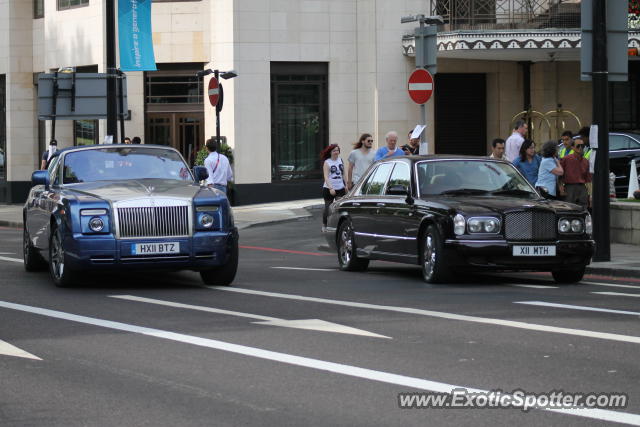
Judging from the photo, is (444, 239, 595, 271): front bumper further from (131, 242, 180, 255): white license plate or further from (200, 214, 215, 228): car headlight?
(131, 242, 180, 255): white license plate

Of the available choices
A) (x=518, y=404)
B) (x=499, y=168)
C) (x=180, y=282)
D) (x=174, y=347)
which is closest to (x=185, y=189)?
(x=180, y=282)

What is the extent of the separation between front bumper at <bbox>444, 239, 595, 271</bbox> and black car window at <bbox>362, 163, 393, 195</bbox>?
244cm

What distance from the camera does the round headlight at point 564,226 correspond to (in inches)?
577

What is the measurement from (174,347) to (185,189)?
5311 mm

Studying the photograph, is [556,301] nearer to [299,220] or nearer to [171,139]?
[299,220]

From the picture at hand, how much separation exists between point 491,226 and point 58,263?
15.5 ft

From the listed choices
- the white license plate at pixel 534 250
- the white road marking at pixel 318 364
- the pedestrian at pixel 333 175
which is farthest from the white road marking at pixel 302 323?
the pedestrian at pixel 333 175

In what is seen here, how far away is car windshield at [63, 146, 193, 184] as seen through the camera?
50.2 ft

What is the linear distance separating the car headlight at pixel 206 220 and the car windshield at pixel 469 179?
283cm

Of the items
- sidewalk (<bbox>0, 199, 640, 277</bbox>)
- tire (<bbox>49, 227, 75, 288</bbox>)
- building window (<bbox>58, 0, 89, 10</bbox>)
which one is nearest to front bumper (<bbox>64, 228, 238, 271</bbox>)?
tire (<bbox>49, 227, 75, 288</bbox>)

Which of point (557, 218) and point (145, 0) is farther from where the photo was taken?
point (145, 0)

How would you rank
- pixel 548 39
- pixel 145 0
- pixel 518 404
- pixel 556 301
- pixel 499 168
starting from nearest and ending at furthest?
pixel 518 404, pixel 556 301, pixel 499 168, pixel 145 0, pixel 548 39

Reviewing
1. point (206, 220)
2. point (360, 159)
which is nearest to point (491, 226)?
Answer: point (206, 220)

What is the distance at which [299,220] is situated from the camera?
30.2m
